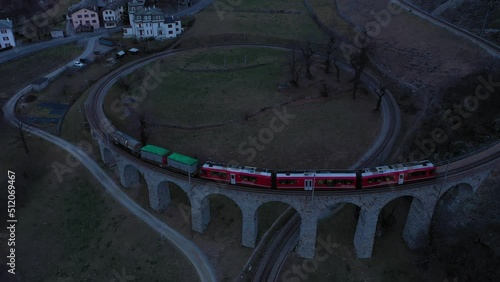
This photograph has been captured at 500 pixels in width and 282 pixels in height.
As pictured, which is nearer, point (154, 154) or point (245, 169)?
point (245, 169)

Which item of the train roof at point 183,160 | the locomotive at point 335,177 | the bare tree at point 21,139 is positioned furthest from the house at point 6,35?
the locomotive at point 335,177

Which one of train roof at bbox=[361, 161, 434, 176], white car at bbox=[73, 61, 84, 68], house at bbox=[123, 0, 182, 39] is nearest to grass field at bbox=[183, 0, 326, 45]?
house at bbox=[123, 0, 182, 39]

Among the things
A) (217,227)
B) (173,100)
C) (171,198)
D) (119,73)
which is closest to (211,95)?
(173,100)

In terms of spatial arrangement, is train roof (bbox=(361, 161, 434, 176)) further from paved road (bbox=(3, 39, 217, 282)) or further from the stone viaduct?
paved road (bbox=(3, 39, 217, 282))

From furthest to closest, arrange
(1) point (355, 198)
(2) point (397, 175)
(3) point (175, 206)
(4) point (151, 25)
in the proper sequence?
(4) point (151, 25)
(3) point (175, 206)
(2) point (397, 175)
(1) point (355, 198)

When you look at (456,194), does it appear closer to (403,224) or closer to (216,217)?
(403,224)

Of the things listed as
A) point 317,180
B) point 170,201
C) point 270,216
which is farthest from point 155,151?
point 317,180
